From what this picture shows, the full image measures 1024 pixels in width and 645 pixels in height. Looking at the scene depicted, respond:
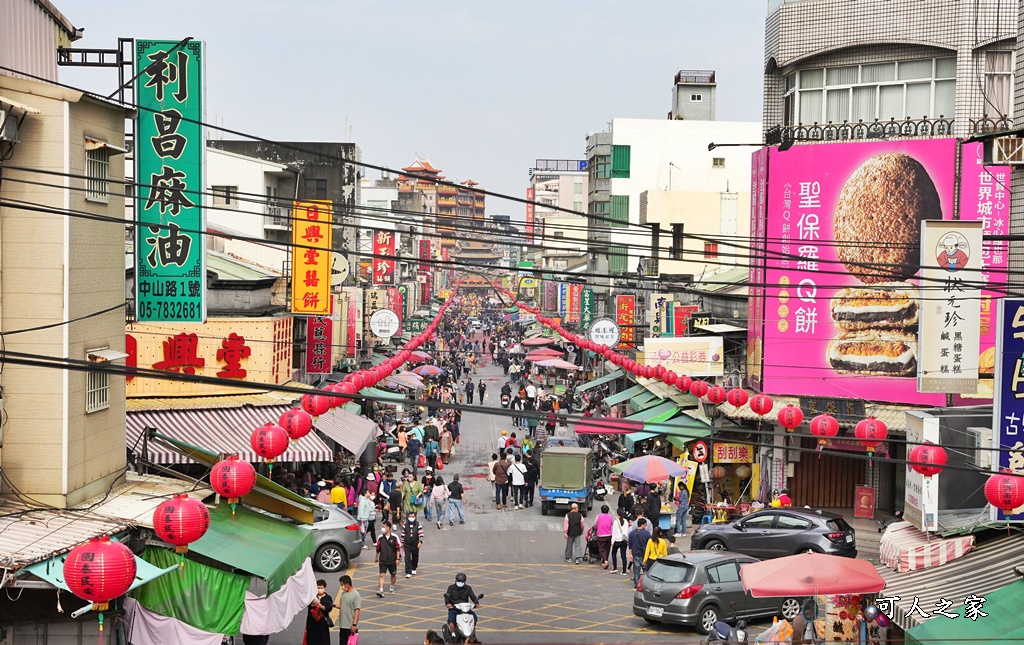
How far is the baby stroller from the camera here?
26109 mm

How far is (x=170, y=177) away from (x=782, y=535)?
1395 centimetres

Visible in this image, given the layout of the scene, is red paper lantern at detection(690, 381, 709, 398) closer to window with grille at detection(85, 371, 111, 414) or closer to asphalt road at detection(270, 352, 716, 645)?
asphalt road at detection(270, 352, 716, 645)

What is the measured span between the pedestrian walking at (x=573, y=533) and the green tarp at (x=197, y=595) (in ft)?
38.0

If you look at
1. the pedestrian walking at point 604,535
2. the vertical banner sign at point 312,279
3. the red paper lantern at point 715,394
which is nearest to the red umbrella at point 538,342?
the vertical banner sign at point 312,279

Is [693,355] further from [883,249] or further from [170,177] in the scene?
[170,177]

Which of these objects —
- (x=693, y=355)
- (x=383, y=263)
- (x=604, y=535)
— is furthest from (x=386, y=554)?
(x=383, y=263)

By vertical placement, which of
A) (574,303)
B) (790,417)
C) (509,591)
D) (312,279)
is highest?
(312,279)

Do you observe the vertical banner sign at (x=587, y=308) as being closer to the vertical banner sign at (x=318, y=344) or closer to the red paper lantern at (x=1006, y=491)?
the vertical banner sign at (x=318, y=344)

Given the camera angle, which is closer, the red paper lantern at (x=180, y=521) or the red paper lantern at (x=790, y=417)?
the red paper lantern at (x=180, y=521)

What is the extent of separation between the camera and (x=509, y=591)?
76.0 ft

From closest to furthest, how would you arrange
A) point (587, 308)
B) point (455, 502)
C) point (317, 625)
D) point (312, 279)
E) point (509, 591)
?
1. point (317, 625)
2. point (509, 591)
3. point (455, 502)
4. point (312, 279)
5. point (587, 308)

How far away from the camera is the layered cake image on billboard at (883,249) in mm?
30234

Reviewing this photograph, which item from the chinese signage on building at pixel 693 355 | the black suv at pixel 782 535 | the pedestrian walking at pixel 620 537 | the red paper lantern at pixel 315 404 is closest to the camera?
the red paper lantern at pixel 315 404

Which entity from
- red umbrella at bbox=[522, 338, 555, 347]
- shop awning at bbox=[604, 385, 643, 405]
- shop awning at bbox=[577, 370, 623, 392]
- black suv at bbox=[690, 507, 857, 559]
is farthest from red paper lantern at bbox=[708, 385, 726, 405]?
red umbrella at bbox=[522, 338, 555, 347]
